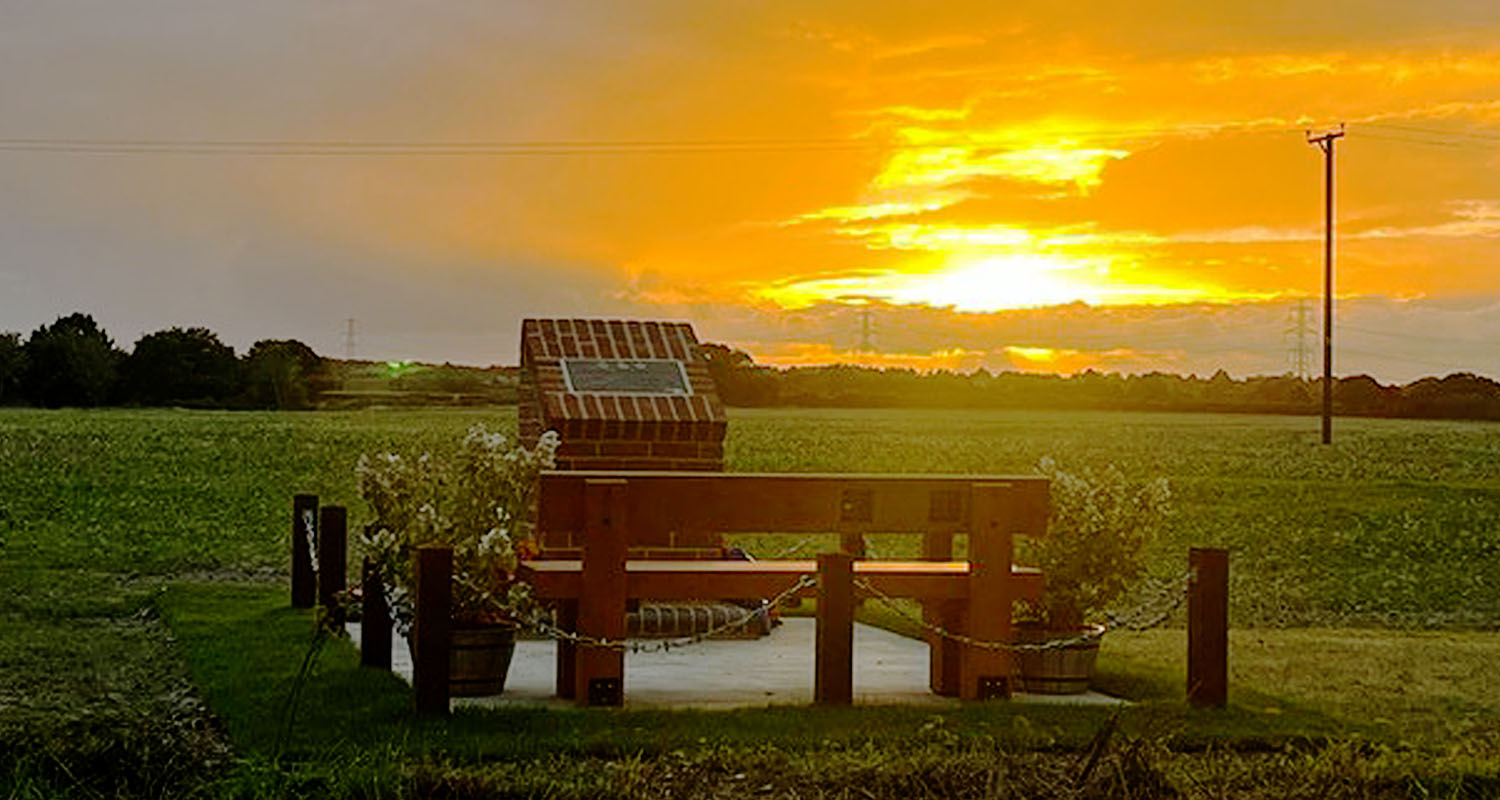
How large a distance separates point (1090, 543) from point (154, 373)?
9062 centimetres

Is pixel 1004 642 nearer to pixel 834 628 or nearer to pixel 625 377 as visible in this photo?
pixel 834 628

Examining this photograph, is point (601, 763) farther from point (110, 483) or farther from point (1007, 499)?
point (110, 483)

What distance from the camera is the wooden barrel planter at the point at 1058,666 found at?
13.9m

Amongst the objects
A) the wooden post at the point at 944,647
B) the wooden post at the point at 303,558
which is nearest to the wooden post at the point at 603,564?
the wooden post at the point at 944,647

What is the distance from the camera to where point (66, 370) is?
9738 centimetres

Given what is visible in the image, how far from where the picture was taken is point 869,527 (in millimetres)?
13461

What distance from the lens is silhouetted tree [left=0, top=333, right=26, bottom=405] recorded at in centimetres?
9581

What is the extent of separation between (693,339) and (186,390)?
84.1m

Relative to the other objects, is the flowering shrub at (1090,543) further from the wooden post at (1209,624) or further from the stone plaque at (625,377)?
the stone plaque at (625,377)

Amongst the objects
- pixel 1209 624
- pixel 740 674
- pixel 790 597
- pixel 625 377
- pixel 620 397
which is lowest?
pixel 740 674

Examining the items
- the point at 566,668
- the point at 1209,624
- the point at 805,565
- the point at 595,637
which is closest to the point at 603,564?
the point at 595,637

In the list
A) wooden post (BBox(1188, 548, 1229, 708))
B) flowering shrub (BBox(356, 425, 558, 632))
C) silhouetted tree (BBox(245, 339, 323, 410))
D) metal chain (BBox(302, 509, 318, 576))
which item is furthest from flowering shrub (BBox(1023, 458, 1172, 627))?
silhouetted tree (BBox(245, 339, 323, 410))

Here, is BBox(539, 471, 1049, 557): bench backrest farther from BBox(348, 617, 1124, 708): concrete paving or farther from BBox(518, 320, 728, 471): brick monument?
BBox(518, 320, 728, 471): brick monument

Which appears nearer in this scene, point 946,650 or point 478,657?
point 478,657
